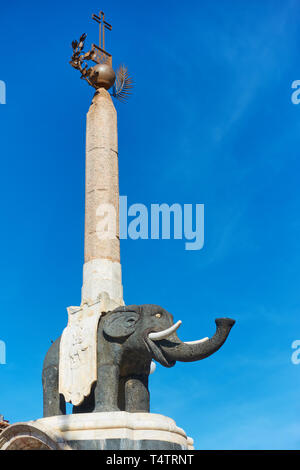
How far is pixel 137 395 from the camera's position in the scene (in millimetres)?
13750

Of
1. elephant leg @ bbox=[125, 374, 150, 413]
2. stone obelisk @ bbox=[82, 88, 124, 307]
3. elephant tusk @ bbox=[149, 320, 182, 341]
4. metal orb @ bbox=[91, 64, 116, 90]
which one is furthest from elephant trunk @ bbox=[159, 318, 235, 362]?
metal orb @ bbox=[91, 64, 116, 90]

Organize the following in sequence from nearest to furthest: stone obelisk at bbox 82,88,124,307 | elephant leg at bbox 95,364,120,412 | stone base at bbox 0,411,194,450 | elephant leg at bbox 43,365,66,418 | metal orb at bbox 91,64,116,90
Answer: stone base at bbox 0,411,194,450 → elephant leg at bbox 95,364,120,412 → elephant leg at bbox 43,365,66,418 → stone obelisk at bbox 82,88,124,307 → metal orb at bbox 91,64,116,90

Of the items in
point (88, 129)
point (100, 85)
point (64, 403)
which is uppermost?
point (100, 85)

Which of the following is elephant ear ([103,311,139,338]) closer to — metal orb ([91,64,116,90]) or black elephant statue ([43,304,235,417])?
black elephant statue ([43,304,235,417])

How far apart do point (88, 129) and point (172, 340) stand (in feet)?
21.1

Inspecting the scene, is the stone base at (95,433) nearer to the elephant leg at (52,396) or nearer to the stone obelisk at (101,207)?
the elephant leg at (52,396)

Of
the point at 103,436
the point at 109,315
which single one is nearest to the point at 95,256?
the point at 109,315

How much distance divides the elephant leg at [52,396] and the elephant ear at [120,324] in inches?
66.3

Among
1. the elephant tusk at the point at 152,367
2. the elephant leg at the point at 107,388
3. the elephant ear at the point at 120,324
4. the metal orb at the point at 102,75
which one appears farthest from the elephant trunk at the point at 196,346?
the metal orb at the point at 102,75

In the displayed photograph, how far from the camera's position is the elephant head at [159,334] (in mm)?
13148

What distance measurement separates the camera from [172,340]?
13.5 meters

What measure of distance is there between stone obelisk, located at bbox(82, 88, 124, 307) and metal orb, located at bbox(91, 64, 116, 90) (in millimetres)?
466

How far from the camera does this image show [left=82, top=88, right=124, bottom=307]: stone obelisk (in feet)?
49.9
